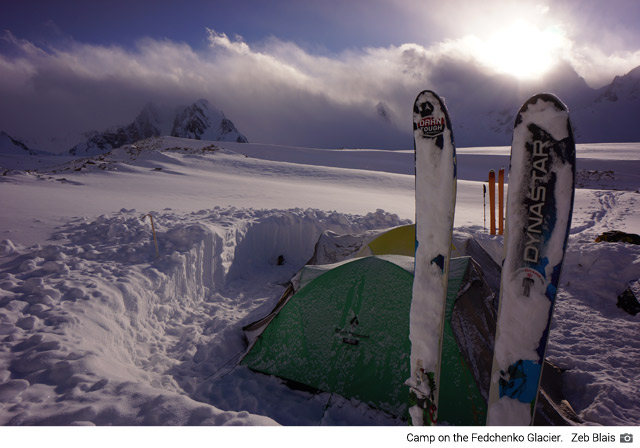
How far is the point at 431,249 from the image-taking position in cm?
263

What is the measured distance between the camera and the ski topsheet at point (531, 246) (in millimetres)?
2279

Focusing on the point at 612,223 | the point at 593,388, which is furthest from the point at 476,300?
the point at 612,223

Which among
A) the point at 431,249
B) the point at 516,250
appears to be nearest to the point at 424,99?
the point at 431,249

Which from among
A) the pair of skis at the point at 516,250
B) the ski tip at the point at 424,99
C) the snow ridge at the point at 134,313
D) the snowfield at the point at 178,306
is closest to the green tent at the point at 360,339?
the snowfield at the point at 178,306

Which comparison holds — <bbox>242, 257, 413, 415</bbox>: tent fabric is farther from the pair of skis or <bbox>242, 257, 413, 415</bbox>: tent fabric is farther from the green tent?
the pair of skis

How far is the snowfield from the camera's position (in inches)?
109

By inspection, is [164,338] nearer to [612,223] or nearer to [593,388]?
[593,388]

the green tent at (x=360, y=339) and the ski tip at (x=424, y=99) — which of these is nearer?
the ski tip at (x=424, y=99)

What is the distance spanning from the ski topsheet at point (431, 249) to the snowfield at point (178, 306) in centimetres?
129

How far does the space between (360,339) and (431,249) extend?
1.79m

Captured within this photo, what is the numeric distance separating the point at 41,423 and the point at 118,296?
7.97 ft

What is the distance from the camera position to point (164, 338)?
4910 millimetres

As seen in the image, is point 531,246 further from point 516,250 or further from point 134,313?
point 134,313

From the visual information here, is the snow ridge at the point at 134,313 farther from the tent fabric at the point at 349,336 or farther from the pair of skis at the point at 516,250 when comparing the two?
the pair of skis at the point at 516,250
